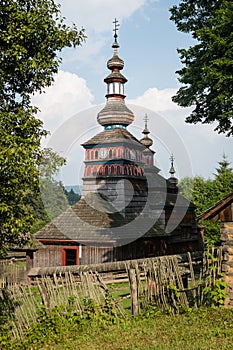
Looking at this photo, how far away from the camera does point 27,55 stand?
26.8 feet

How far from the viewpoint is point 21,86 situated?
843 cm

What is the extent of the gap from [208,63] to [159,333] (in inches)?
389

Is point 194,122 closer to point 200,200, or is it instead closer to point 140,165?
point 140,165

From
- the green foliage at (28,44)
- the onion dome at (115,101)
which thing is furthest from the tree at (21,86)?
the onion dome at (115,101)

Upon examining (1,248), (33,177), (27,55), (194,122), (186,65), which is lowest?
(1,248)

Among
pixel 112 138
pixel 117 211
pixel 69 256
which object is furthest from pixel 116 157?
pixel 69 256

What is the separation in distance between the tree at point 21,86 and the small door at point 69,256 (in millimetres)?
16416

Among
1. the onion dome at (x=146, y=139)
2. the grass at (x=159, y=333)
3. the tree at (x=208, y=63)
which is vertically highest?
the onion dome at (x=146, y=139)

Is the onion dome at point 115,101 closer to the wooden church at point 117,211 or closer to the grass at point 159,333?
the wooden church at point 117,211

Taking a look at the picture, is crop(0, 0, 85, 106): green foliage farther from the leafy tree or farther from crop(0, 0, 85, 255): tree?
the leafy tree

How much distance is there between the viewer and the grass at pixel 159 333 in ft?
26.8

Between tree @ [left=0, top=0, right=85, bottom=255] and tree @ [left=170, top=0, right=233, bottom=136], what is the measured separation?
6.72 metres

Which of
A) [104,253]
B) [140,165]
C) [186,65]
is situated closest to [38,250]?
[104,253]

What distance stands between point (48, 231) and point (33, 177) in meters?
18.3
